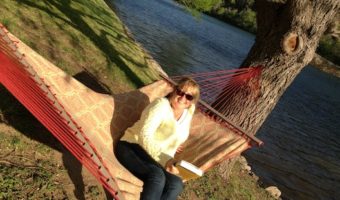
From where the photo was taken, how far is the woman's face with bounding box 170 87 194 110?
13.7 ft

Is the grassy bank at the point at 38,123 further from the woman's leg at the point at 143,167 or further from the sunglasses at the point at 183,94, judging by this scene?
the sunglasses at the point at 183,94

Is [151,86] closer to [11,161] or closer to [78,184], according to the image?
[78,184]

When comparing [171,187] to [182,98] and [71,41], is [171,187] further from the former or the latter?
[71,41]

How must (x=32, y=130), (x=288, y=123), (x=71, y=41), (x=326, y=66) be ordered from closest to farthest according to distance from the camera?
1. (x=32, y=130)
2. (x=71, y=41)
3. (x=288, y=123)
4. (x=326, y=66)

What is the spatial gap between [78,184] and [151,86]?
1521mm

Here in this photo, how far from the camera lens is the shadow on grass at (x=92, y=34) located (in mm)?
8789

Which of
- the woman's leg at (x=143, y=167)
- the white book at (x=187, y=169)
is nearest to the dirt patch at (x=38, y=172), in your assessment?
the woman's leg at (x=143, y=167)

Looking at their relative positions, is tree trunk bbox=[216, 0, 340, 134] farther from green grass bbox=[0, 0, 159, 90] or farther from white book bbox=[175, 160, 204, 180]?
green grass bbox=[0, 0, 159, 90]

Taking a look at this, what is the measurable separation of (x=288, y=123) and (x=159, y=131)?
45.4ft

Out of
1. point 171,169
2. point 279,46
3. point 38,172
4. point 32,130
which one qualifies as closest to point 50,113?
point 38,172

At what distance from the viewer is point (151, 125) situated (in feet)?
13.5

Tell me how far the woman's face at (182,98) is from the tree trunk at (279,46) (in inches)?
83.3

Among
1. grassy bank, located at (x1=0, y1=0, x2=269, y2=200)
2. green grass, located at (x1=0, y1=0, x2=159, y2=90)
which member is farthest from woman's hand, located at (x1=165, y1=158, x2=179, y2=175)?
green grass, located at (x1=0, y1=0, x2=159, y2=90)

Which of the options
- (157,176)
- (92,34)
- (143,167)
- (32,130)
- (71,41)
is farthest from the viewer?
(92,34)
